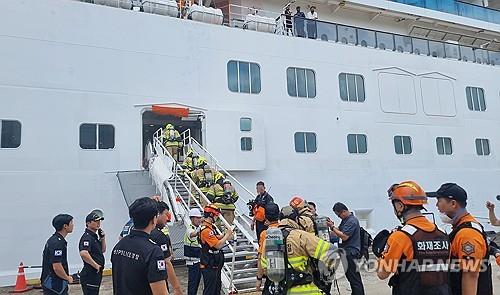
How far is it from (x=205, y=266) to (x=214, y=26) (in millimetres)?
7368

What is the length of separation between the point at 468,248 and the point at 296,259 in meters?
1.15

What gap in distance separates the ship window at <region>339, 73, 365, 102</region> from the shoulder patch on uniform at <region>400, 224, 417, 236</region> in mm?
10144

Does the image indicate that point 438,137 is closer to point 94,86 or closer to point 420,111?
point 420,111

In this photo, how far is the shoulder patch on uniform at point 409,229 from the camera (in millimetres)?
2624

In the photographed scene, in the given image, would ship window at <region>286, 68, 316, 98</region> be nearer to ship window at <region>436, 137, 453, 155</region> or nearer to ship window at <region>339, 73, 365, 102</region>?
ship window at <region>339, 73, 365, 102</region>

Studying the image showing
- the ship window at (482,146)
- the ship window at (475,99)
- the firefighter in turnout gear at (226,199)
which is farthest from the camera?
the ship window at (475,99)

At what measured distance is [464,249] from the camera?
2705 mm

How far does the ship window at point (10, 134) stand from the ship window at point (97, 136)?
119 centimetres

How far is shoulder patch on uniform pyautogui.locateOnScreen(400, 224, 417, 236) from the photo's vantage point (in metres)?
2.62

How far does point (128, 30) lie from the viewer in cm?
1002

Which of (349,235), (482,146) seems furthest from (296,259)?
(482,146)

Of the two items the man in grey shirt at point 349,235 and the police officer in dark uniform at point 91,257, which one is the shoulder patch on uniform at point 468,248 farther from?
the police officer in dark uniform at point 91,257

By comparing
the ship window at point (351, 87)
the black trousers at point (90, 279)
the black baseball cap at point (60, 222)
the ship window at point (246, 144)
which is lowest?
the black trousers at point (90, 279)

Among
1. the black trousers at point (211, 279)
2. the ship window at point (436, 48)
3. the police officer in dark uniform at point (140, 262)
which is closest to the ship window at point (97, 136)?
the black trousers at point (211, 279)
